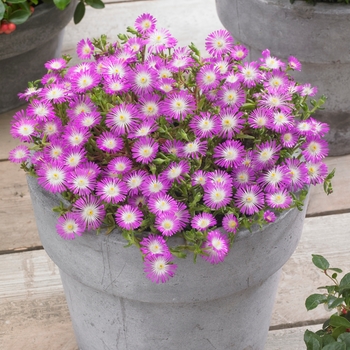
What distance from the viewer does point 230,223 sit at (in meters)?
0.91

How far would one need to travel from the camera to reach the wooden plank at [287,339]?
1.35 metres

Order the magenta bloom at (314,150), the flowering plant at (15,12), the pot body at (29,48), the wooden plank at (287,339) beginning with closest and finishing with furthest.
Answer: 1. the magenta bloom at (314,150)
2. the wooden plank at (287,339)
3. the flowering plant at (15,12)
4. the pot body at (29,48)

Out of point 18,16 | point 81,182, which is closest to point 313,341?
point 81,182

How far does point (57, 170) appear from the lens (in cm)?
95

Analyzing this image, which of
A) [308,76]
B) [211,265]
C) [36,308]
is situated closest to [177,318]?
[211,265]

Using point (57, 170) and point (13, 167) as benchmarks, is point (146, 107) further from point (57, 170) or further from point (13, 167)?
point (13, 167)

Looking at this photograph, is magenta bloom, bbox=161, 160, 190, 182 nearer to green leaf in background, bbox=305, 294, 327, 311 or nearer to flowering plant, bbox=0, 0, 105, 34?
green leaf in background, bbox=305, 294, 327, 311

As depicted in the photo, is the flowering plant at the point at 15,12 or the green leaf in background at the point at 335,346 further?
the flowering plant at the point at 15,12

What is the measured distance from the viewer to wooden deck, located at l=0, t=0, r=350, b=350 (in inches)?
54.5

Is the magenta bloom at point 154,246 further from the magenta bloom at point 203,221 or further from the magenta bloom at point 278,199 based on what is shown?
the magenta bloom at point 278,199

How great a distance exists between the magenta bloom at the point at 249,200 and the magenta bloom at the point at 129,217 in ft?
0.46

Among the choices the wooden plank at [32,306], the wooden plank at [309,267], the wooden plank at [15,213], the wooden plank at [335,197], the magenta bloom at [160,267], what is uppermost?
the magenta bloom at [160,267]

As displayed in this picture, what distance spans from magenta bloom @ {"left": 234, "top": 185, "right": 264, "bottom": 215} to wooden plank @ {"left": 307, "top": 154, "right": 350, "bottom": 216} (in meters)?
0.76

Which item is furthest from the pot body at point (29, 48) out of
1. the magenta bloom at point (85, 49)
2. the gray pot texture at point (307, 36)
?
the magenta bloom at point (85, 49)
